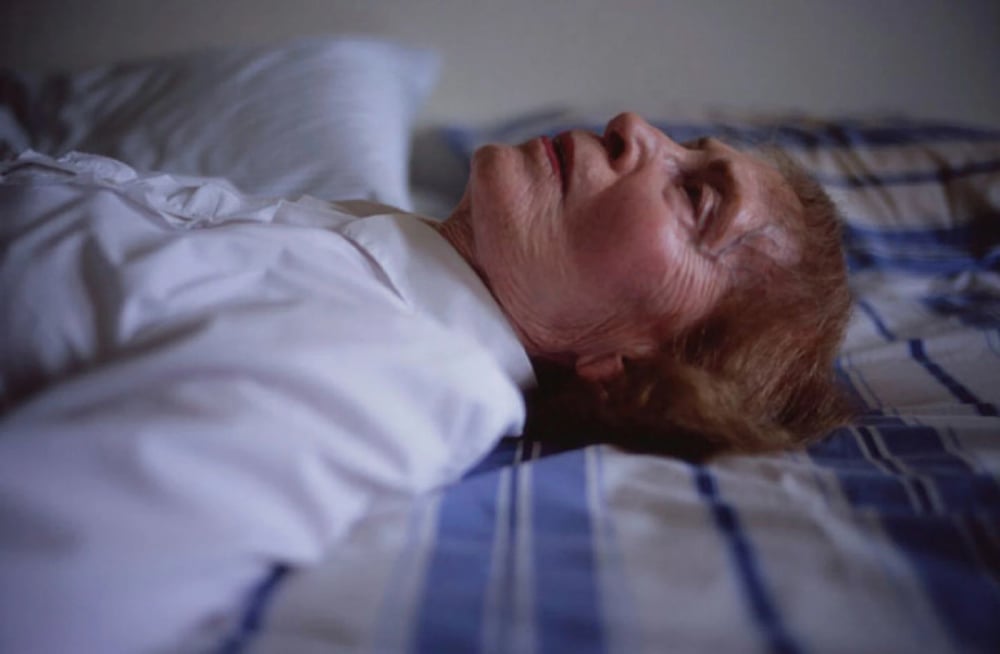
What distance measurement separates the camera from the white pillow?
1.18m

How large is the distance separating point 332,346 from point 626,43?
1426 millimetres

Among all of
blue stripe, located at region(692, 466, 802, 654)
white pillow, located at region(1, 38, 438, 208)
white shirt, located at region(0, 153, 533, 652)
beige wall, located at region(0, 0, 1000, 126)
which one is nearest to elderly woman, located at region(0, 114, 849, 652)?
white shirt, located at region(0, 153, 533, 652)

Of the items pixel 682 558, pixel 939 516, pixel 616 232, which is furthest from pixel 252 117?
pixel 939 516

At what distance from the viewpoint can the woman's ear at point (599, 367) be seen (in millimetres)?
741

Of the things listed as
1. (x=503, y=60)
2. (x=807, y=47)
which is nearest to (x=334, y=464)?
(x=503, y=60)

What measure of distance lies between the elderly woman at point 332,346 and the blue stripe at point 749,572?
0.38 ft

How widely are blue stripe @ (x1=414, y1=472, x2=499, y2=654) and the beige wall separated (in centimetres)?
125

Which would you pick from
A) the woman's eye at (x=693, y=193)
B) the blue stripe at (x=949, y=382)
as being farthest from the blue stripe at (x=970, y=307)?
the woman's eye at (x=693, y=193)

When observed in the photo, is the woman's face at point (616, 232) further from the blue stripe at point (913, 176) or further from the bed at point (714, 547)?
the blue stripe at point (913, 176)

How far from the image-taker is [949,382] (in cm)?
83

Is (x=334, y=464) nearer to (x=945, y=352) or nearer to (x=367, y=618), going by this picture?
(x=367, y=618)

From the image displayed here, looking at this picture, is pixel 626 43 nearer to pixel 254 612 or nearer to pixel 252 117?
pixel 252 117

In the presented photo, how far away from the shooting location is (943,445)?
0.65m

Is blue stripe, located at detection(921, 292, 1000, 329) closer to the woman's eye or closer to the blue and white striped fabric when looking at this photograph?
the blue and white striped fabric
